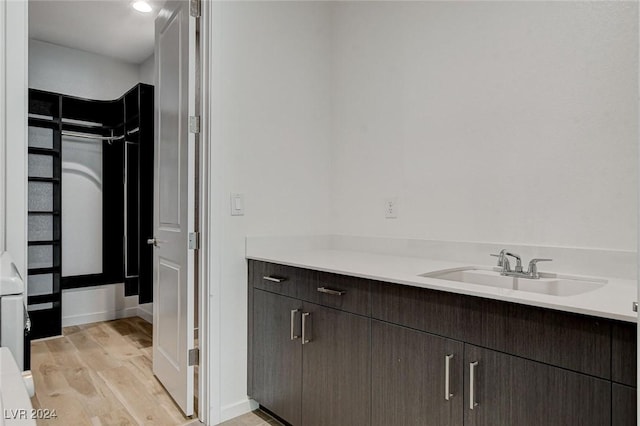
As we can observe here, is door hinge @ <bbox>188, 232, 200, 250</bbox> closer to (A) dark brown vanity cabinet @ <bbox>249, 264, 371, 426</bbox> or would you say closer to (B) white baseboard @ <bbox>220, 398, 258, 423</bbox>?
(A) dark brown vanity cabinet @ <bbox>249, 264, 371, 426</bbox>

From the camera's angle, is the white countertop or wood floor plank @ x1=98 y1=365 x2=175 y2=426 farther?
wood floor plank @ x1=98 y1=365 x2=175 y2=426

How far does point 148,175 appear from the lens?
346cm

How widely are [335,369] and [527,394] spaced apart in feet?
2.58

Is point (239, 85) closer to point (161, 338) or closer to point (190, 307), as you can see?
point (190, 307)

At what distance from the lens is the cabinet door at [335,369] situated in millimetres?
1597

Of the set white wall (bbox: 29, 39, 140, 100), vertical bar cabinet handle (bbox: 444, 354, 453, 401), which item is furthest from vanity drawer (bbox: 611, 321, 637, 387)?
white wall (bbox: 29, 39, 140, 100)

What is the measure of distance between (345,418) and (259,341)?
642mm

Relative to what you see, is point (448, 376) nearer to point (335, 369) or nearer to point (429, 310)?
point (429, 310)

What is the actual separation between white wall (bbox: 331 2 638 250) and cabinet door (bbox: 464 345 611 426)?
0.72 m

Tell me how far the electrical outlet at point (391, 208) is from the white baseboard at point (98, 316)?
3.06 m

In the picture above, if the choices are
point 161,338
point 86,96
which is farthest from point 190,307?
point 86,96

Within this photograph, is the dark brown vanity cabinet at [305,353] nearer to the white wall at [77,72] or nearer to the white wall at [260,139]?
the white wall at [260,139]

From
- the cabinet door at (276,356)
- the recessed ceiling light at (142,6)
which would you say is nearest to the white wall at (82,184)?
the recessed ceiling light at (142,6)

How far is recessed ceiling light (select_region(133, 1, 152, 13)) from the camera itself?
120 inches
